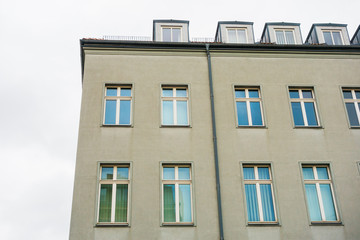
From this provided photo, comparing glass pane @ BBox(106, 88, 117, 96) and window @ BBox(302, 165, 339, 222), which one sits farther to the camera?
glass pane @ BBox(106, 88, 117, 96)

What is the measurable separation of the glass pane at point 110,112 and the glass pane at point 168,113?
203 cm

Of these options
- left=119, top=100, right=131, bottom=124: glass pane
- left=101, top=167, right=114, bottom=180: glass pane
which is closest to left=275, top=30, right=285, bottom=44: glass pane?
left=119, top=100, right=131, bottom=124: glass pane

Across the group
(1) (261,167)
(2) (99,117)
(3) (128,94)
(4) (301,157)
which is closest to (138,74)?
(3) (128,94)

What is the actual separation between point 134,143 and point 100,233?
11.5 ft

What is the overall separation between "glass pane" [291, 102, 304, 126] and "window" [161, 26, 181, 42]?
242 inches

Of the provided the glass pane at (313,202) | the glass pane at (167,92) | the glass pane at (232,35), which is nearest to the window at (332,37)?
the glass pane at (232,35)

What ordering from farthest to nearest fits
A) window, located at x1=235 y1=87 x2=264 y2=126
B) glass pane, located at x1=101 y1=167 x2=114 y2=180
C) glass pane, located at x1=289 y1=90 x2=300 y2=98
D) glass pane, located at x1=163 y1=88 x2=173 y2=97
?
1. glass pane, located at x1=289 y1=90 x2=300 y2=98
2. glass pane, located at x1=163 y1=88 x2=173 y2=97
3. window, located at x1=235 y1=87 x2=264 y2=126
4. glass pane, located at x1=101 y1=167 x2=114 y2=180

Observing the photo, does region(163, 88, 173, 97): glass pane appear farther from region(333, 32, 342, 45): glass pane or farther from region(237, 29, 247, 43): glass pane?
region(333, 32, 342, 45): glass pane

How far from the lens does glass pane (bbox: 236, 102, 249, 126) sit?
16.1 m

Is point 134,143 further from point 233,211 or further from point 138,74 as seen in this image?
point 233,211

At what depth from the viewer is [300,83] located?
17.0 m

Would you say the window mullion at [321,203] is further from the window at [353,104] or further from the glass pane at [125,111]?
the glass pane at [125,111]

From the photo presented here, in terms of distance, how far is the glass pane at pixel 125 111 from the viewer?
15.9m

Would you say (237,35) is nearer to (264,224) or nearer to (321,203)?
(321,203)
